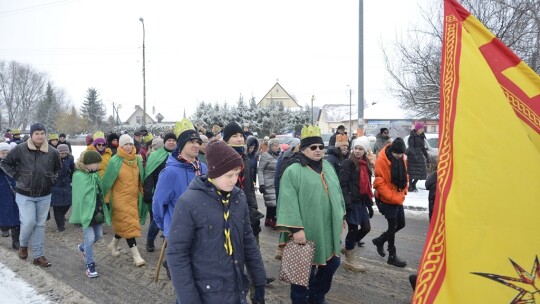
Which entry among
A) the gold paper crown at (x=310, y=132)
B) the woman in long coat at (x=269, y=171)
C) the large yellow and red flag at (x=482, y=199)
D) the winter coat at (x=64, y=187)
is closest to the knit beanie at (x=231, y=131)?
the gold paper crown at (x=310, y=132)

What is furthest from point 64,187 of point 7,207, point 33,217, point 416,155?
point 416,155

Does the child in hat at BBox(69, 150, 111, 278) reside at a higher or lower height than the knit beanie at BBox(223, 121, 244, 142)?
lower

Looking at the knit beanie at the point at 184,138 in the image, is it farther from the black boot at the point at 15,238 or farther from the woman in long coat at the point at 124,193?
the black boot at the point at 15,238

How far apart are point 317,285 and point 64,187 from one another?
6.58 m

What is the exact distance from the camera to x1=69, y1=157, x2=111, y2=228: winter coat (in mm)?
5844

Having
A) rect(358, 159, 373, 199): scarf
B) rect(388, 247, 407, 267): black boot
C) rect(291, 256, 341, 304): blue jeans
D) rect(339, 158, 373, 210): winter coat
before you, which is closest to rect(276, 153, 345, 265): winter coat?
rect(291, 256, 341, 304): blue jeans

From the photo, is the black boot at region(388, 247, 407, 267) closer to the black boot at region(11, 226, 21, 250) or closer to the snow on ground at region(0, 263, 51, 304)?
the snow on ground at region(0, 263, 51, 304)

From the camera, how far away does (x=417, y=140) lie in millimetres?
12914

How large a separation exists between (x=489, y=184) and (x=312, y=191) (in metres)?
2.03

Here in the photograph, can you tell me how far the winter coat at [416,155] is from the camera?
42.4 ft

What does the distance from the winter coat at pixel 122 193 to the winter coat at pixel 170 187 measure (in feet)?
6.57

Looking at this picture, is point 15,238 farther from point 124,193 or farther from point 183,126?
point 183,126

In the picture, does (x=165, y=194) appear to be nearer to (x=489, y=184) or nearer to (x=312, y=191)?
(x=312, y=191)

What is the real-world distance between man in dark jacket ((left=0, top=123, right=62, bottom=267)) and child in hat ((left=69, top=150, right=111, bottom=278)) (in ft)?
2.16
